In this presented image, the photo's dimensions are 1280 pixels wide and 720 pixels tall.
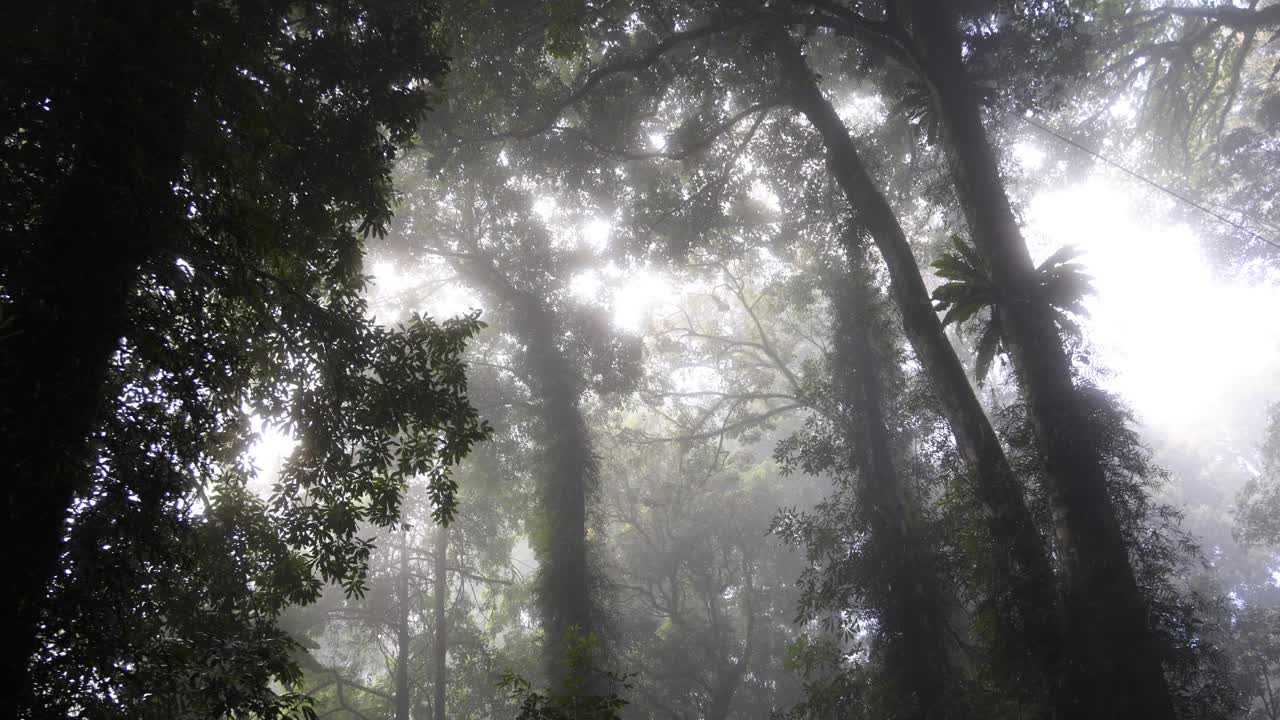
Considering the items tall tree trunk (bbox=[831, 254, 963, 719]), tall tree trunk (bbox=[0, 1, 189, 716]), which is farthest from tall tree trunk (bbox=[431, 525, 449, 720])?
tall tree trunk (bbox=[0, 1, 189, 716])

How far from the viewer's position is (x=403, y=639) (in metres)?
18.7

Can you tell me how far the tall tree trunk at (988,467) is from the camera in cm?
689

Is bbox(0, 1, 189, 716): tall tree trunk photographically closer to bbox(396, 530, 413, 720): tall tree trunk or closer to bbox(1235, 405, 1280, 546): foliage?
bbox(396, 530, 413, 720): tall tree trunk

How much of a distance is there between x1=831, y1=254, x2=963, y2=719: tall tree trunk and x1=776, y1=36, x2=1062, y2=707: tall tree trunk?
90.7 inches

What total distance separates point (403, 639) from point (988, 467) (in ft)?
54.6

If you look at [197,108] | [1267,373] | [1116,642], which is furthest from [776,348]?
[1267,373]

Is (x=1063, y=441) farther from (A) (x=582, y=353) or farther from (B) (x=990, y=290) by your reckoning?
(A) (x=582, y=353)

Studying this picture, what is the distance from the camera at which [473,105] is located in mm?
10719

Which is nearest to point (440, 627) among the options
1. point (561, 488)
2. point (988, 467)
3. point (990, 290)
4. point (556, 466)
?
point (561, 488)

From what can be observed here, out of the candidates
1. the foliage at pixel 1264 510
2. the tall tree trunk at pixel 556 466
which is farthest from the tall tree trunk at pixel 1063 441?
the foliage at pixel 1264 510

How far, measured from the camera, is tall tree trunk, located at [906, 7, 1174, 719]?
6.36 m

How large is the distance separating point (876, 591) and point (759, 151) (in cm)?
861

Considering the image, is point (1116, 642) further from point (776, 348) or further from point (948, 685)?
point (776, 348)

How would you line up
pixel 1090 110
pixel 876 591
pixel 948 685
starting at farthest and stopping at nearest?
pixel 1090 110 → pixel 876 591 → pixel 948 685
